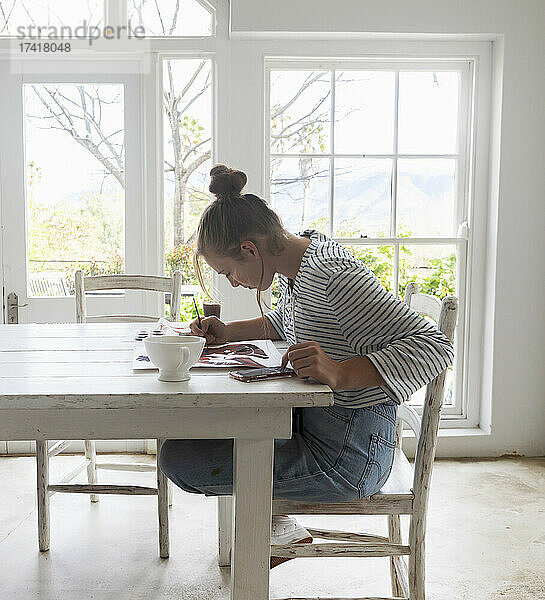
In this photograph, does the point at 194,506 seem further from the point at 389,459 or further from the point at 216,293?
the point at 389,459

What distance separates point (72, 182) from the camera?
3.57 metres

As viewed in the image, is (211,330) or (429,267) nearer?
(211,330)

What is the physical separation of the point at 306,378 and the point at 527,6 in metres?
2.61

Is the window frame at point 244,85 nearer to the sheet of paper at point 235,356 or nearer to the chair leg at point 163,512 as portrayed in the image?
the chair leg at point 163,512

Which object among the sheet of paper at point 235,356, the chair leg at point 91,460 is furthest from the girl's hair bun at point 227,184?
the chair leg at point 91,460

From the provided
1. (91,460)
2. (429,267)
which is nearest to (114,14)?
(429,267)

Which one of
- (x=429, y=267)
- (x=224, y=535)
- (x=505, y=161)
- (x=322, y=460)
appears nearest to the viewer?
(x=322, y=460)

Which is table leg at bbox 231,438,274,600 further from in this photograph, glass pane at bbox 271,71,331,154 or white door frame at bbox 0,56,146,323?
glass pane at bbox 271,71,331,154

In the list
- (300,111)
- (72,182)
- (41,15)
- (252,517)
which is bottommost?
(252,517)

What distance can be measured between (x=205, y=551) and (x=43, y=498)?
1.97 ft

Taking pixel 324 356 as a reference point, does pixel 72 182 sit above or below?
above

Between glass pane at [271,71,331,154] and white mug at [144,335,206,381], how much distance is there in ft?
7.17

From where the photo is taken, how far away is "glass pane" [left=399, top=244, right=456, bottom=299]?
369cm

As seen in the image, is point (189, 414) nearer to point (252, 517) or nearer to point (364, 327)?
point (252, 517)
